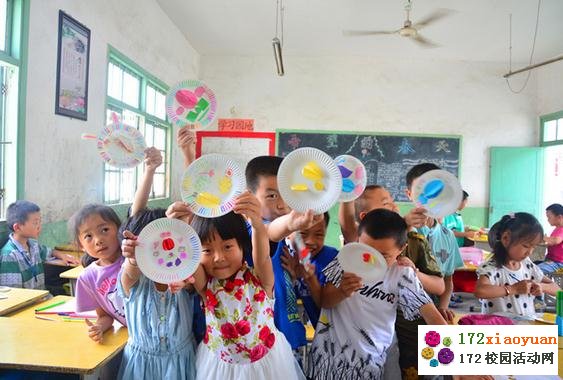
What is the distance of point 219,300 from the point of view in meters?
1.20

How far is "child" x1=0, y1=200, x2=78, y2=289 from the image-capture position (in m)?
2.49

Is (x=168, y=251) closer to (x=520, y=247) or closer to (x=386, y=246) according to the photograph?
(x=386, y=246)

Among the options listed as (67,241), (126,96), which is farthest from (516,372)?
(126,96)

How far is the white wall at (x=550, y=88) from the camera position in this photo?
19.9ft

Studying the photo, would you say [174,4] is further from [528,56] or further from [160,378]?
[528,56]

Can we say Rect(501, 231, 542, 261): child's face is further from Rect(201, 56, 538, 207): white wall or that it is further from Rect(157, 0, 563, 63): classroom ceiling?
Rect(201, 56, 538, 207): white wall

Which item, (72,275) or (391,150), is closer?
(72,275)

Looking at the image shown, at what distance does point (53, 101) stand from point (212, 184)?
95.9 inches

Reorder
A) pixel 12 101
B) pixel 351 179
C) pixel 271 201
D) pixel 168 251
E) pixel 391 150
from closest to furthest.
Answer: pixel 168 251
pixel 271 201
pixel 351 179
pixel 12 101
pixel 391 150

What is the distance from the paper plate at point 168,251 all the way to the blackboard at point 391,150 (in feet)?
18.1

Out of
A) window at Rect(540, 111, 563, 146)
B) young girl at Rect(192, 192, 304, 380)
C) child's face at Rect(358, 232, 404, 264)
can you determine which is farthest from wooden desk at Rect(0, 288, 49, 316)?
window at Rect(540, 111, 563, 146)

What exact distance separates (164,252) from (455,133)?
641 cm

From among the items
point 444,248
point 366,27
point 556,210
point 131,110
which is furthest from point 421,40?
point 131,110

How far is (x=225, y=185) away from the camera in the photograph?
1.15m
